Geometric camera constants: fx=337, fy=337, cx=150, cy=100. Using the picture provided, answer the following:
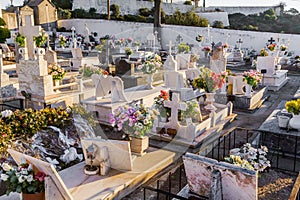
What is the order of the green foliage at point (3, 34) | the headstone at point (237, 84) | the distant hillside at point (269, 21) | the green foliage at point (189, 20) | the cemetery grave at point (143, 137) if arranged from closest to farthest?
the cemetery grave at point (143, 137) < the headstone at point (237, 84) < the green foliage at point (3, 34) < the green foliage at point (189, 20) < the distant hillside at point (269, 21)

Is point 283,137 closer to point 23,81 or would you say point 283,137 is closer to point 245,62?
point 23,81

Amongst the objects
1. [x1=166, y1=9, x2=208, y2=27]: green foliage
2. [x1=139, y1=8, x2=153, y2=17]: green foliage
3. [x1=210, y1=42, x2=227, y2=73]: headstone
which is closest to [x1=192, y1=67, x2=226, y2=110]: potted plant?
[x1=210, y1=42, x2=227, y2=73]: headstone

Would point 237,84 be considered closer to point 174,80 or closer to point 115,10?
point 174,80

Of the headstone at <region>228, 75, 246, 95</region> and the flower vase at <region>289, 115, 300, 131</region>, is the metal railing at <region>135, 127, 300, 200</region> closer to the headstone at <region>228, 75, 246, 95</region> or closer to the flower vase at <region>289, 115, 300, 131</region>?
the flower vase at <region>289, 115, 300, 131</region>

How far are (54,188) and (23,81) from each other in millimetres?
6139

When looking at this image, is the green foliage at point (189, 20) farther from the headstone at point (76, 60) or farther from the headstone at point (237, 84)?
the headstone at point (237, 84)

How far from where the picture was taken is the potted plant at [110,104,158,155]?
5.89 meters

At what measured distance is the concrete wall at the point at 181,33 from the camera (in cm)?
Result: 2353

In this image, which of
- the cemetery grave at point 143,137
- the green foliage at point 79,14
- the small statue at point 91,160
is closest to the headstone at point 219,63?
the cemetery grave at point 143,137

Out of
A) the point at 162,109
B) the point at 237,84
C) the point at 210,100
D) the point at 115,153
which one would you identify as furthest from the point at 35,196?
the point at 237,84

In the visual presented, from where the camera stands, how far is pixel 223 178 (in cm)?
398

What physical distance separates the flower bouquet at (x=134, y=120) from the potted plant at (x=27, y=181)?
2237mm

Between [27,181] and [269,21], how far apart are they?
35.8 meters

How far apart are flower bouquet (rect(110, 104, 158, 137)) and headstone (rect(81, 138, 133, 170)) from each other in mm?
844
